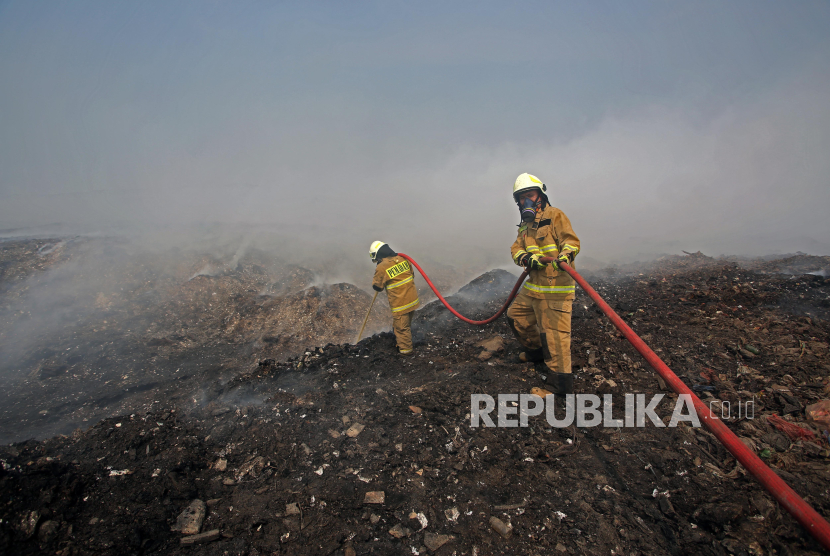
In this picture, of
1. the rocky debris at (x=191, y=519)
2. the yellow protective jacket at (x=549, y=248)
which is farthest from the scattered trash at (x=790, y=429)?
the rocky debris at (x=191, y=519)

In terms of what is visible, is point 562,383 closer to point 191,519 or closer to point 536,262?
point 536,262

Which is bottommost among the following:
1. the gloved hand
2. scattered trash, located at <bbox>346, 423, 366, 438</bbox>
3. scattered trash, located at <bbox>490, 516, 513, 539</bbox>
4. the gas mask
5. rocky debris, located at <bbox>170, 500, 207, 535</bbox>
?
scattered trash, located at <bbox>490, 516, 513, 539</bbox>

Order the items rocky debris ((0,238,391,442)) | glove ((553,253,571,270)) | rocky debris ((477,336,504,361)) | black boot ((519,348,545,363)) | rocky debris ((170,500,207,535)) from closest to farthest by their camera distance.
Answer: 1. rocky debris ((170,500,207,535))
2. glove ((553,253,571,270))
3. black boot ((519,348,545,363))
4. rocky debris ((477,336,504,361))
5. rocky debris ((0,238,391,442))

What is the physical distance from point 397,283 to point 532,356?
2341 mm

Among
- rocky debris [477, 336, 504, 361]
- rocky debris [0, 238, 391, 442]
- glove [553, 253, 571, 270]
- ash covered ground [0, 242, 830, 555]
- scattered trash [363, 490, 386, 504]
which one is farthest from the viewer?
rocky debris [0, 238, 391, 442]

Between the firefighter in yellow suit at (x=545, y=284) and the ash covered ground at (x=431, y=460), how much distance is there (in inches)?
16.1

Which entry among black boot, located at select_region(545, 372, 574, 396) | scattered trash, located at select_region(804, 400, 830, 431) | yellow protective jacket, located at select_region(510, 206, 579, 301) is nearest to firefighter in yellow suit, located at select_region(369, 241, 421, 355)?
yellow protective jacket, located at select_region(510, 206, 579, 301)

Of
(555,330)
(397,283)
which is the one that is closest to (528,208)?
(555,330)

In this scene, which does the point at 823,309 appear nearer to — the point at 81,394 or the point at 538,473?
the point at 538,473

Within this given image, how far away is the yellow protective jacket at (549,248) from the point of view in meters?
3.83

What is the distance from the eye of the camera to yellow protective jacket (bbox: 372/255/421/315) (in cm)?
559

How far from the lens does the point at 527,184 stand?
4.29m

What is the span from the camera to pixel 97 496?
8.30ft

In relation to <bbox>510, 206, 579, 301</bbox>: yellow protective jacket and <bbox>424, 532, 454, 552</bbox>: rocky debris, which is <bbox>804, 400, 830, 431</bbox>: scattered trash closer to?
<bbox>510, 206, 579, 301</bbox>: yellow protective jacket
